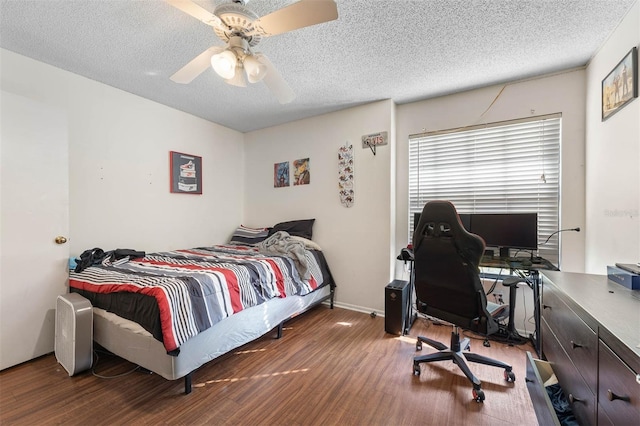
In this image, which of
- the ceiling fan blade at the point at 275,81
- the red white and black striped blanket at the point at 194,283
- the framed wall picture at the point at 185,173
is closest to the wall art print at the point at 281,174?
the framed wall picture at the point at 185,173

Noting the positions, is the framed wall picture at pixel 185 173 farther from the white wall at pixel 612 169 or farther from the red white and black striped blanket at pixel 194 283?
the white wall at pixel 612 169

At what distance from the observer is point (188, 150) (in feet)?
11.1

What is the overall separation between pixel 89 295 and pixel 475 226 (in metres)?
3.38

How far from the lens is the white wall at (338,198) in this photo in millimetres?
3006

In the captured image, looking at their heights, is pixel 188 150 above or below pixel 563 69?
below

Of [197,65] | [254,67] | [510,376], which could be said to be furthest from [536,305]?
[197,65]

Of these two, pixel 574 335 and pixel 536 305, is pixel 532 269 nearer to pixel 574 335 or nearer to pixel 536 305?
pixel 536 305

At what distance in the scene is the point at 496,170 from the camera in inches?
104

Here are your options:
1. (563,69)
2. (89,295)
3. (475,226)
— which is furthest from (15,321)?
(563,69)

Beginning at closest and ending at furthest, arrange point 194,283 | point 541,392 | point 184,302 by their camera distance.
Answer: point 541,392 → point 184,302 → point 194,283

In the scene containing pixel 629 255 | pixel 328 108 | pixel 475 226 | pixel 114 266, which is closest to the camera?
pixel 629 255

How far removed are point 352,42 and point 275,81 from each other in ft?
2.18

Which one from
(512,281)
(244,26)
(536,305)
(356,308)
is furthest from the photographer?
(356,308)

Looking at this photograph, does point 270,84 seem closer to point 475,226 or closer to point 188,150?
point 188,150
